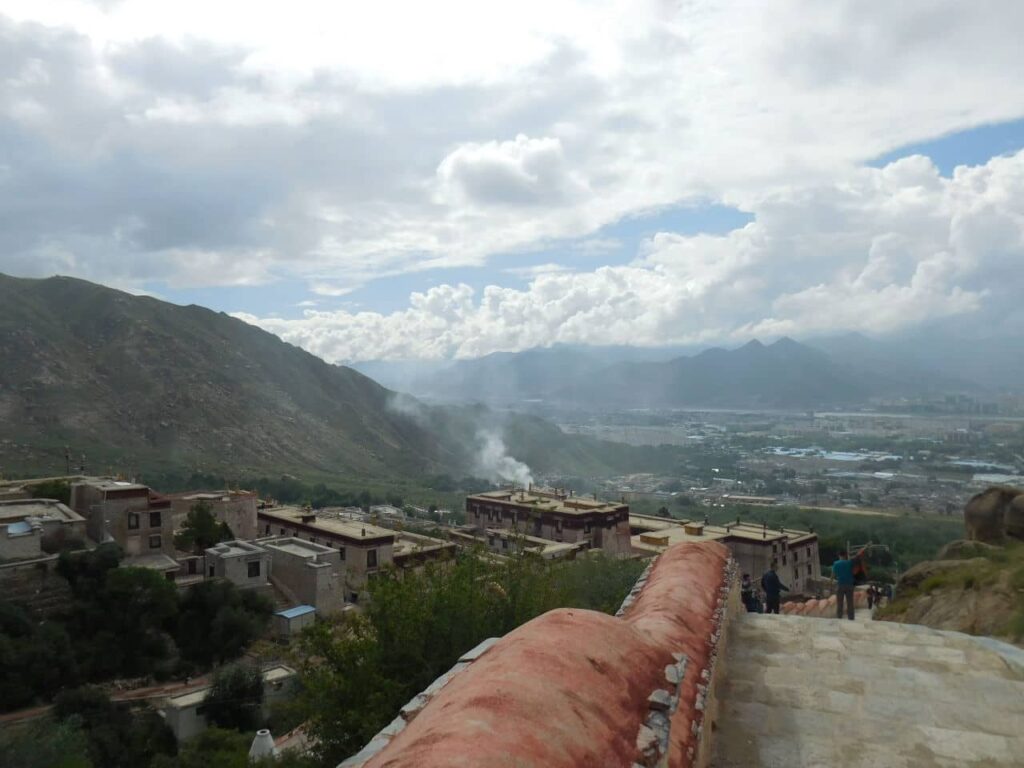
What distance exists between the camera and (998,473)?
99.5 metres

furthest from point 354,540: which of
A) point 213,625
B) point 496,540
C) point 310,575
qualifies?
point 496,540

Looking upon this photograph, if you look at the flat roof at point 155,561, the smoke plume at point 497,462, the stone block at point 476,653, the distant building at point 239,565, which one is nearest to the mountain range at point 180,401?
the smoke plume at point 497,462

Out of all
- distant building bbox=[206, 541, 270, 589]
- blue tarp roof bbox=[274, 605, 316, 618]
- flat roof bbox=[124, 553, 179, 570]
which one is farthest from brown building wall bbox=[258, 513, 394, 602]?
flat roof bbox=[124, 553, 179, 570]

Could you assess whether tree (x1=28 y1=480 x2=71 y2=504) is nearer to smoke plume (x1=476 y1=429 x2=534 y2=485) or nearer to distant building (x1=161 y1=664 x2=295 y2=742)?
distant building (x1=161 y1=664 x2=295 y2=742)

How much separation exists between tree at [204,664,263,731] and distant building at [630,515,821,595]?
21.6 m

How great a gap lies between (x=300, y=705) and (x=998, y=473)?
4580 inches

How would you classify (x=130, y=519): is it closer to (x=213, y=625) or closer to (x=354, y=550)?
(x=213, y=625)

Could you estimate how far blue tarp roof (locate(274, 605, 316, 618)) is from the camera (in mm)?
27803

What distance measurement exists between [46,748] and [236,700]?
5.65 meters

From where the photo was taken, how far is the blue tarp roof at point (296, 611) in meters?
27.8

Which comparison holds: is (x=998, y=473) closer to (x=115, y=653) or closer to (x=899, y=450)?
(x=899, y=450)

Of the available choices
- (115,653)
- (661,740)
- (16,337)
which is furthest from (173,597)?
(16,337)

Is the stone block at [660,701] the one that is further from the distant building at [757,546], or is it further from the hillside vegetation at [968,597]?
→ the distant building at [757,546]

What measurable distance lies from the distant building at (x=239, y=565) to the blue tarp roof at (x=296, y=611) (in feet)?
6.68
